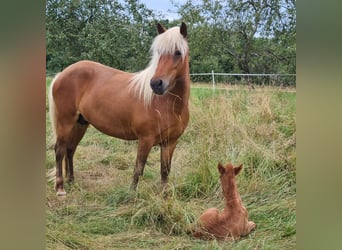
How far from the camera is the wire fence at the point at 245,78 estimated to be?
6.68ft

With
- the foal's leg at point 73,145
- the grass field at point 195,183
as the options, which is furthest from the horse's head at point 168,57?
the foal's leg at point 73,145

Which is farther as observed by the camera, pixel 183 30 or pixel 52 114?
pixel 52 114

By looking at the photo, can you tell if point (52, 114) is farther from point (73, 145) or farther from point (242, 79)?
point (242, 79)

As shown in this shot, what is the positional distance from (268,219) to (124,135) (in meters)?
0.79

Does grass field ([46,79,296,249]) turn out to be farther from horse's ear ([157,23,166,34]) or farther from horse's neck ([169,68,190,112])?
horse's ear ([157,23,166,34])

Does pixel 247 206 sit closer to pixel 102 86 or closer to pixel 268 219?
pixel 268 219

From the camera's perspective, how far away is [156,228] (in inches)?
80.6

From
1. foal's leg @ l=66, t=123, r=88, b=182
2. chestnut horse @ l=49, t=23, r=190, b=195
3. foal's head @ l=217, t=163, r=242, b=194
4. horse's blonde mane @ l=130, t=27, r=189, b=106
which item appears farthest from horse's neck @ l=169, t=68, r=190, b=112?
foal's leg @ l=66, t=123, r=88, b=182

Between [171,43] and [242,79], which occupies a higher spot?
[171,43]

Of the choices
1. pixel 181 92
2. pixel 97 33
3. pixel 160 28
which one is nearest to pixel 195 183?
pixel 181 92

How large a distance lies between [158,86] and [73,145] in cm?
51

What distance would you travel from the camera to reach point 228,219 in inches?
80.2

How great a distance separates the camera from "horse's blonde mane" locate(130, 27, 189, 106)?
201 centimetres
